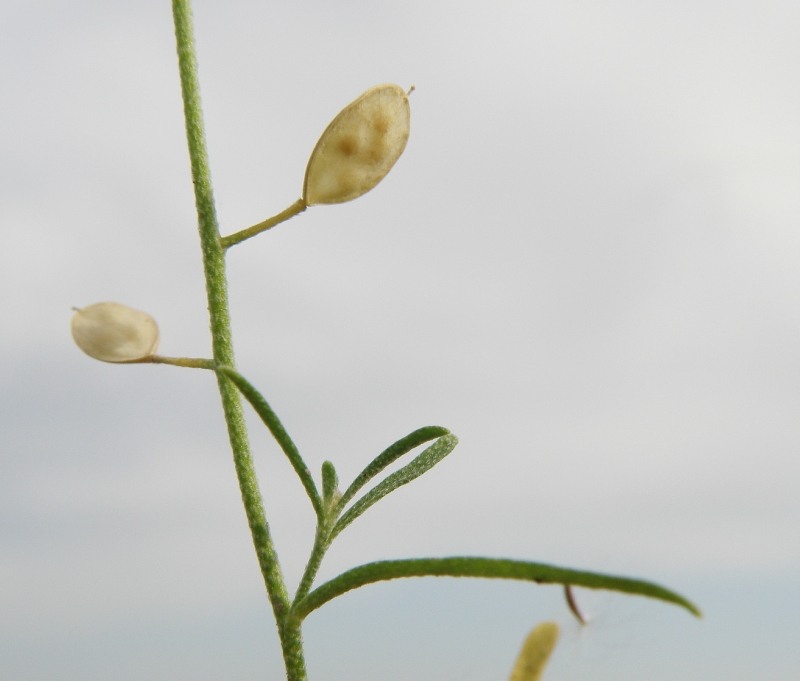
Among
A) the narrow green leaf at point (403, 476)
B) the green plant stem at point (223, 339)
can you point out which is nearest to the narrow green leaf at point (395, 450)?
the narrow green leaf at point (403, 476)

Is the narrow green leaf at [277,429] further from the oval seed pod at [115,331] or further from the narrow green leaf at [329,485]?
the oval seed pod at [115,331]

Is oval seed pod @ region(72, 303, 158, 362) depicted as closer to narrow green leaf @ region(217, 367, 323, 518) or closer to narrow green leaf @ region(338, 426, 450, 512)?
narrow green leaf @ region(217, 367, 323, 518)

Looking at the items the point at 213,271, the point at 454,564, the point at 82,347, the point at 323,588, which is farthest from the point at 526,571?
the point at 82,347

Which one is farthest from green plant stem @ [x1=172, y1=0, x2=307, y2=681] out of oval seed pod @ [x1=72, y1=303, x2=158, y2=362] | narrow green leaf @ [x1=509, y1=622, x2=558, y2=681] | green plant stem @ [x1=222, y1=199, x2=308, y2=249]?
narrow green leaf @ [x1=509, y1=622, x2=558, y2=681]

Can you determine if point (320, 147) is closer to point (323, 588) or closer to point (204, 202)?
point (204, 202)

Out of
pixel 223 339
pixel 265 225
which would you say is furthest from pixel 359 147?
pixel 223 339
